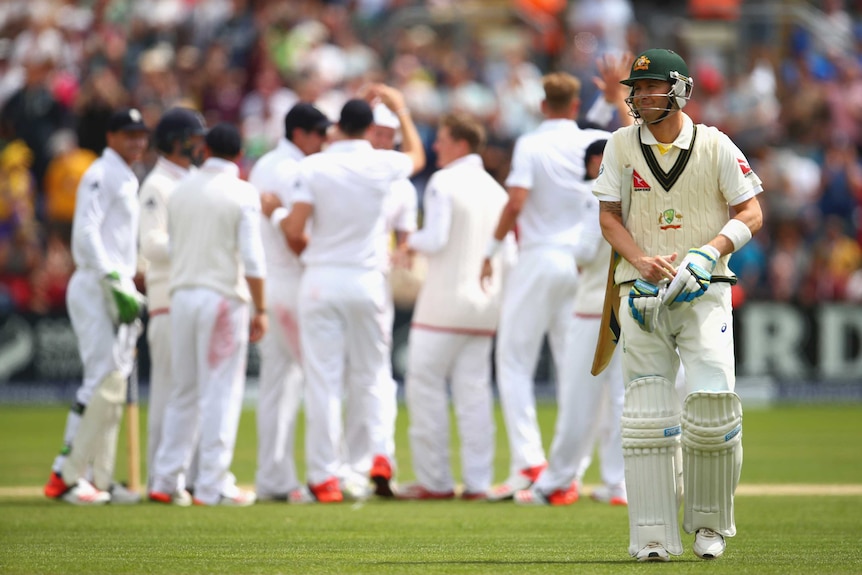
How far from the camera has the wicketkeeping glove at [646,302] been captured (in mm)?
7414

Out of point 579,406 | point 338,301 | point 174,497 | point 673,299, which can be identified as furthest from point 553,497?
point 673,299

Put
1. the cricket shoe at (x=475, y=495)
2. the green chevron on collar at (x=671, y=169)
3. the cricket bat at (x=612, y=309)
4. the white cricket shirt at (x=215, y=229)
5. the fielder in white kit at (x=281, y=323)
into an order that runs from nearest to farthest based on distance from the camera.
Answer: the green chevron on collar at (x=671, y=169) < the cricket bat at (x=612, y=309) < the white cricket shirt at (x=215, y=229) < the fielder in white kit at (x=281, y=323) < the cricket shoe at (x=475, y=495)

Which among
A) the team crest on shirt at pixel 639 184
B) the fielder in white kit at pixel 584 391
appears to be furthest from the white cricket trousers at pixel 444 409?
the team crest on shirt at pixel 639 184

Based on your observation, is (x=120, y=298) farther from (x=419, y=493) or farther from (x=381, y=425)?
(x=419, y=493)

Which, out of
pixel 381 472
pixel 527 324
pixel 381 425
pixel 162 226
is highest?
pixel 162 226

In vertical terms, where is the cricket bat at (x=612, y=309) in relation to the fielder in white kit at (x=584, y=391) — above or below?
above

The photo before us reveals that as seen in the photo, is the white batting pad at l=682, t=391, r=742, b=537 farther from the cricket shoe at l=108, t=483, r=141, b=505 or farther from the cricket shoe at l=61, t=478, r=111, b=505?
the cricket shoe at l=61, t=478, r=111, b=505

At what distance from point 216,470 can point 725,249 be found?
15.4 feet

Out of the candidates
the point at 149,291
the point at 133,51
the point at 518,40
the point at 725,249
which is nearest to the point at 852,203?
the point at 518,40

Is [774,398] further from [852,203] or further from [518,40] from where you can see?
[518,40]

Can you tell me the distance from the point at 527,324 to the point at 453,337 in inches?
24.2

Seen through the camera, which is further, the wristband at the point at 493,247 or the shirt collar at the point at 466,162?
the shirt collar at the point at 466,162

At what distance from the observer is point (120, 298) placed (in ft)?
35.3

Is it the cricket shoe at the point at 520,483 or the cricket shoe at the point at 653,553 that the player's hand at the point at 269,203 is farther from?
the cricket shoe at the point at 653,553
